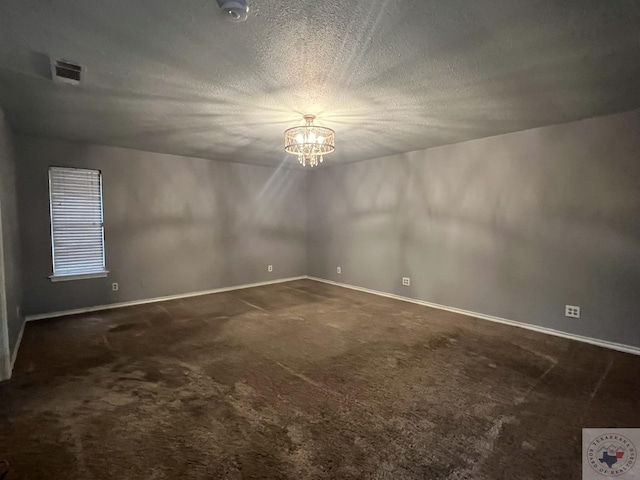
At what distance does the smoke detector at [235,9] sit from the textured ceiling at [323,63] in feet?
0.21

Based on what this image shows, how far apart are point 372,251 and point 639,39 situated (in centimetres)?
411

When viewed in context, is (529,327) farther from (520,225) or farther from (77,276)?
(77,276)

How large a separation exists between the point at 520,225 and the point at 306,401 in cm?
332

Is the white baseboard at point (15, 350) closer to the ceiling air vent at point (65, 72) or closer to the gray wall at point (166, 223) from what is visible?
the gray wall at point (166, 223)

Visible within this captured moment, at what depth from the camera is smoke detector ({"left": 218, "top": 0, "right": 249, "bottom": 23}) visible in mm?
1469

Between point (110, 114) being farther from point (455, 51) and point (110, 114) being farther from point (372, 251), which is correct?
point (372, 251)

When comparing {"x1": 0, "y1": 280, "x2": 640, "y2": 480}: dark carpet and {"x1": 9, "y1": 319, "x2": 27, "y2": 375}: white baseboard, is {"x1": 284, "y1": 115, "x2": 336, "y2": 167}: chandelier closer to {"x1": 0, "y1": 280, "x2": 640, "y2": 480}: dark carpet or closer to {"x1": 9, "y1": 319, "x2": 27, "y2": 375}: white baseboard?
{"x1": 0, "y1": 280, "x2": 640, "y2": 480}: dark carpet

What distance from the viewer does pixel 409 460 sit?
1.69m

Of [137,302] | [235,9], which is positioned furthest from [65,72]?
[137,302]

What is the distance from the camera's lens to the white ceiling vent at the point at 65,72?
2.08 m

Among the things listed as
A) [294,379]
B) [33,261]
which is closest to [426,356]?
[294,379]
